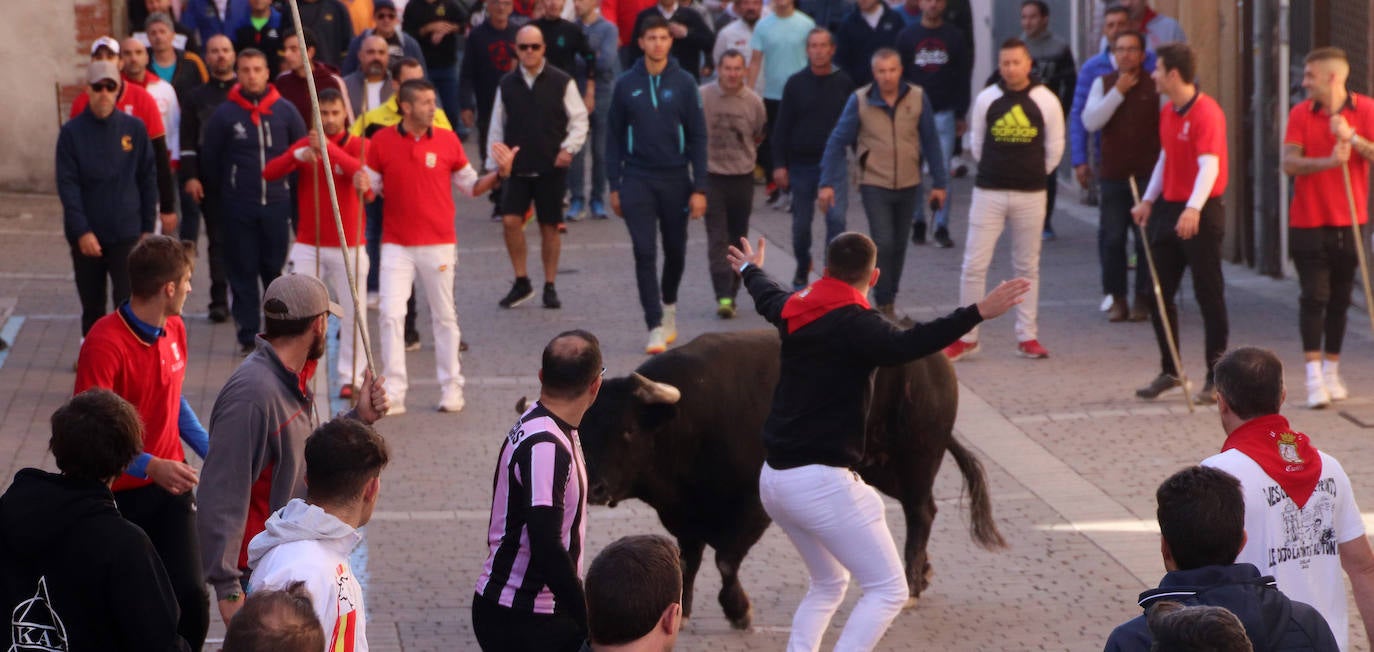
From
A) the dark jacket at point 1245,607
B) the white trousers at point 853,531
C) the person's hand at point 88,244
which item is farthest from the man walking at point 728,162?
the dark jacket at point 1245,607

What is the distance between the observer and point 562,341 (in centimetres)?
541

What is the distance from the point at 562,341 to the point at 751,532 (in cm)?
245

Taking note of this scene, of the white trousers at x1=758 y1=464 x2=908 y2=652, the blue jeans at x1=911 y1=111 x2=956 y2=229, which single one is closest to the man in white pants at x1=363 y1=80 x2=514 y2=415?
the white trousers at x1=758 y1=464 x2=908 y2=652

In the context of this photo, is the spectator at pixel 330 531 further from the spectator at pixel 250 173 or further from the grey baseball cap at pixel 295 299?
the spectator at pixel 250 173

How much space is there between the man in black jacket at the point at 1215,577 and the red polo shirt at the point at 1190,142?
285 inches

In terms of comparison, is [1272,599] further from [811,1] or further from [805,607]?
[811,1]

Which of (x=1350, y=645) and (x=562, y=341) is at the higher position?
(x=562, y=341)

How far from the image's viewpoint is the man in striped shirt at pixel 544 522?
5152 mm

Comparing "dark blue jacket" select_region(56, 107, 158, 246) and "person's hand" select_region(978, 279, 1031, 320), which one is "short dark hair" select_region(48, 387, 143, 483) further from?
"dark blue jacket" select_region(56, 107, 158, 246)

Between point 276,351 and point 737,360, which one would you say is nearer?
point 276,351

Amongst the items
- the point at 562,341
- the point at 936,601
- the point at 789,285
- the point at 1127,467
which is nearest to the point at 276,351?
the point at 562,341

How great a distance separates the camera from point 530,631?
527 centimetres

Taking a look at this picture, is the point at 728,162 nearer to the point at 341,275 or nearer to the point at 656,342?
the point at 656,342

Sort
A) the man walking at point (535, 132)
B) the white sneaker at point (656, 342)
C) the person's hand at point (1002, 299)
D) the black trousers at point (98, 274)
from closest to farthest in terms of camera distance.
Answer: the person's hand at point (1002, 299)
the black trousers at point (98, 274)
the white sneaker at point (656, 342)
the man walking at point (535, 132)
